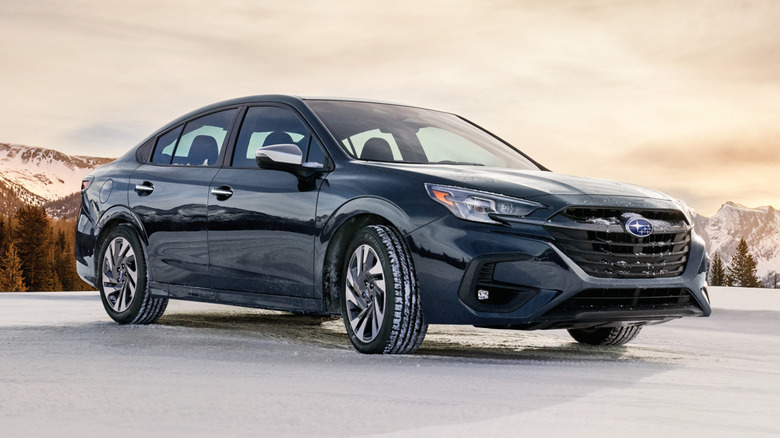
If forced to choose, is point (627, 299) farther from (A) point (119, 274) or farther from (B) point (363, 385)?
(A) point (119, 274)

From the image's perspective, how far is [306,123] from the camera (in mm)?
6949

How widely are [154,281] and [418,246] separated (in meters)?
2.97

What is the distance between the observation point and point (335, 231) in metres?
6.37

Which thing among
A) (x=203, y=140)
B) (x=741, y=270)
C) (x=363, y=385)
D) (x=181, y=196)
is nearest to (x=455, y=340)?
(x=181, y=196)

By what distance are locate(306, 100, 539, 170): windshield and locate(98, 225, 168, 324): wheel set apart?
209cm

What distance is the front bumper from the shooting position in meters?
5.69

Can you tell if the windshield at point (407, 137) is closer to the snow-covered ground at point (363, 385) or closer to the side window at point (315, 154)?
the side window at point (315, 154)

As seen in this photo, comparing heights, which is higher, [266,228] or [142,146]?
[142,146]

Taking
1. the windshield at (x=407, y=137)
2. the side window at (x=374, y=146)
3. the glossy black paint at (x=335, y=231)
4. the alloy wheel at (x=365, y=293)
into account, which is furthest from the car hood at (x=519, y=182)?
the alloy wheel at (x=365, y=293)

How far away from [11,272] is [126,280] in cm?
11448

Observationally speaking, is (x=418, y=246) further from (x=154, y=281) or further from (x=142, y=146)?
Result: (x=142, y=146)

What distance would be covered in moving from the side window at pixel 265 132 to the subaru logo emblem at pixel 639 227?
88.1 inches

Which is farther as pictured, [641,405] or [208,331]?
[208,331]

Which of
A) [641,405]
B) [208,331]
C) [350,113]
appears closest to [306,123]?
[350,113]
